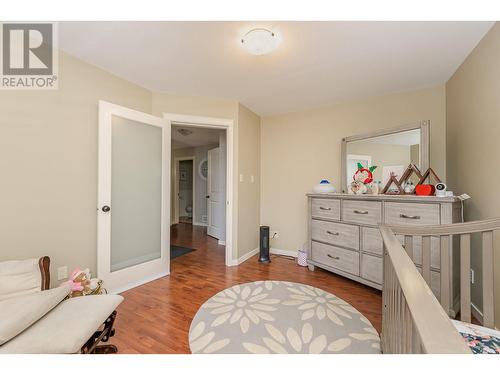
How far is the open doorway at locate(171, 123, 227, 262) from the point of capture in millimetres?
4086

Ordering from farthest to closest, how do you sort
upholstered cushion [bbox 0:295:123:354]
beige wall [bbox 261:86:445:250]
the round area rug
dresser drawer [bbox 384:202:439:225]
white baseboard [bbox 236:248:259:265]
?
white baseboard [bbox 236:248:259:265] < beige wall [bbox 261:86:445:250] < dresser drawer [bbox 384:202:439:225] < the round area rug < upholstered cushion [bbox 0:295:123:354]

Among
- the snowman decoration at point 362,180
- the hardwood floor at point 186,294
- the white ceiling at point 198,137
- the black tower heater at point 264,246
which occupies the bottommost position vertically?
the hardwood floor at point 186,294

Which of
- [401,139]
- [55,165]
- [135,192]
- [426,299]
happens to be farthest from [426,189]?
[55,165]

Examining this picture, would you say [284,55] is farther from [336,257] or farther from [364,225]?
[336,257]

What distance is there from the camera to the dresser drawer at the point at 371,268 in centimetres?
214

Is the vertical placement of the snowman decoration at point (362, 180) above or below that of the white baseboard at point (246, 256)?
above

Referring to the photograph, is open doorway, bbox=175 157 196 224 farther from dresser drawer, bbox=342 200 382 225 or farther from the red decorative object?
the red decorative object

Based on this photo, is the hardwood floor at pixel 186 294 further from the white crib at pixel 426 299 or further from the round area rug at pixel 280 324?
the white crib at pixel 426 299

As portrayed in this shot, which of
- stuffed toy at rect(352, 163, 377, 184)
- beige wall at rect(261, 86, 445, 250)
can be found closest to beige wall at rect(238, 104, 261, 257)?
beige wall at rect(261, 86, 445, 250)

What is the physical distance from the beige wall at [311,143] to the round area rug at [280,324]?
1389 mm

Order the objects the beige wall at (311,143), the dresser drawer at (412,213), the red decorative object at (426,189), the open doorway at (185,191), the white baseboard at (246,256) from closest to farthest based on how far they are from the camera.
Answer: the dresser drawer at (412,213)
the red decorative object at (426,189)
the beige wall at (311,143)
the white baseboard at (246,256)
the open doorway at (185,191)

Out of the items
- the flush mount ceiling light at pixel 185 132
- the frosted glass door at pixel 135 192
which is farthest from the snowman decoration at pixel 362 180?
the flush mount ceiling light at pixel 185 132

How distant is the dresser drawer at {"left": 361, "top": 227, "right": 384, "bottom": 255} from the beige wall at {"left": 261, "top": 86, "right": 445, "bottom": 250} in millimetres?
905

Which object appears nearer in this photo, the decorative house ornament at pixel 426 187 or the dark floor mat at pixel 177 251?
the decorative house ornament at pixel 426 187
